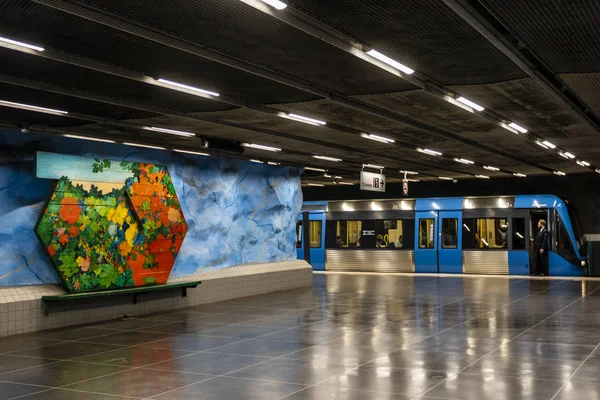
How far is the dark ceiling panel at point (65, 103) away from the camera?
8.81 metres

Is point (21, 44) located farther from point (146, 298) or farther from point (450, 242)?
point (450, 242)

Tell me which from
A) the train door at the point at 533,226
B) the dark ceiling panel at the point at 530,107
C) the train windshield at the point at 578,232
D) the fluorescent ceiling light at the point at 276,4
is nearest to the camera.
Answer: the fluorescent ceiling light at the point at 276,4

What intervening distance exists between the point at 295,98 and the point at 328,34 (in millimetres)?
3111

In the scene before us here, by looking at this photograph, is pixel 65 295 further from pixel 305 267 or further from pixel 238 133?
pixel 305 267

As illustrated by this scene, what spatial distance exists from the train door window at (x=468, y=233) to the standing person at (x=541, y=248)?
87.1 inches

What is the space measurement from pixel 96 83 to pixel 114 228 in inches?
201

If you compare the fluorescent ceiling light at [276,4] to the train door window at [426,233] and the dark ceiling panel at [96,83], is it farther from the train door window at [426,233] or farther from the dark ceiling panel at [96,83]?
the train door window at [426,233]

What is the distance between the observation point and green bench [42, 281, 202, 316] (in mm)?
11516

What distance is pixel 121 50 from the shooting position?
702cm

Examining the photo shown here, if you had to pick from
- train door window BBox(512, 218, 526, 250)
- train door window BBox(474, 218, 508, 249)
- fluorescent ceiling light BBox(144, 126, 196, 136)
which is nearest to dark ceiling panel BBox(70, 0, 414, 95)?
fluorescent ceiling light BBox(144, 126, 196, 136)

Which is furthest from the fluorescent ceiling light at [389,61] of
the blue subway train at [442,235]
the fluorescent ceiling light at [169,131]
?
the blue subway train at [442,235]

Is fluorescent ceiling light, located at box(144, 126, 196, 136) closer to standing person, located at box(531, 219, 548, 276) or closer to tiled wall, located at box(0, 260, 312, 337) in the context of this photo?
tiled wall, located at box(0, 260, 312, 337)

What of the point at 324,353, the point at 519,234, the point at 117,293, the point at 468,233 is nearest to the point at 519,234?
the point at 519,234

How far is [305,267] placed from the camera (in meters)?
19.7
